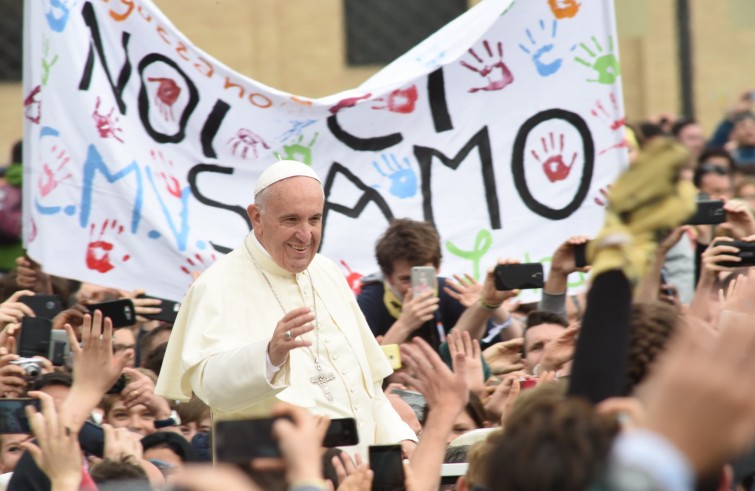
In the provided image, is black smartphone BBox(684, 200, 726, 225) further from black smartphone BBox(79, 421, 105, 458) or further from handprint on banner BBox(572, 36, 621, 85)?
black smartphone BBox(79, 421, 105, 458)

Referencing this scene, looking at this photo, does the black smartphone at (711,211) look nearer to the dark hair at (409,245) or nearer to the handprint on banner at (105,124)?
the dark hair at (409,245)

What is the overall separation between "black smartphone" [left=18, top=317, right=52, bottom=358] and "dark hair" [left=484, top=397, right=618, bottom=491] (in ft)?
11.4

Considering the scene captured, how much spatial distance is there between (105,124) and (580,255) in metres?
2.33

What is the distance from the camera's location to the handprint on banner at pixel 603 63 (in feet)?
24.2

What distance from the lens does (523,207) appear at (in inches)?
286

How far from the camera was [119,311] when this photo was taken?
5742 millimetres

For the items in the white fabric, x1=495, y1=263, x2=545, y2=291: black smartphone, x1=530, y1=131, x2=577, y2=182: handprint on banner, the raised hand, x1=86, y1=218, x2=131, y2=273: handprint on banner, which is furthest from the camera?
x1=530, y1=131, x2=577, y2=182: handprint on banner

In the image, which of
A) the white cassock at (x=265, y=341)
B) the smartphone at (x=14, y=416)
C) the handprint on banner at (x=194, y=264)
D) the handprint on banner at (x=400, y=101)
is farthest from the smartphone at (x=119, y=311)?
the handprint on banner at (x=400, y=101)

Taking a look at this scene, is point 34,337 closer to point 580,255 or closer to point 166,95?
point 166,95

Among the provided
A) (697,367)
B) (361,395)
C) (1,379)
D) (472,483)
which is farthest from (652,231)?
(1,379)

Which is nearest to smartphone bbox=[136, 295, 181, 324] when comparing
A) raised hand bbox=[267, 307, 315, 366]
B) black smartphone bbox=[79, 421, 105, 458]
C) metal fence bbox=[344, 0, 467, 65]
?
black smartphone bbox=[79, 421, 105, 458]

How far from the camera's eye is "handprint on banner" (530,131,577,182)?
24.0 ft

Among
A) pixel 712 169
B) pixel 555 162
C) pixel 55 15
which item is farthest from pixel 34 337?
pixel 712 169

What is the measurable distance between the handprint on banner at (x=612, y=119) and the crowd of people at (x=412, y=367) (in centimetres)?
54
